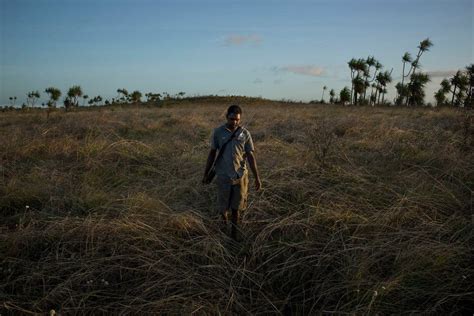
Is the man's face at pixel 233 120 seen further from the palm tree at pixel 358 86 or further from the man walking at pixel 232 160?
the palm tree at pixel 358 86

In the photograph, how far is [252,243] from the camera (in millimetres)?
3441

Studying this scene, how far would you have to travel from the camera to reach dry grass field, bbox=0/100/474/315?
2693 mm

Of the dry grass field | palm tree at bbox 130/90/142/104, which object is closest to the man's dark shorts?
the dry grass field

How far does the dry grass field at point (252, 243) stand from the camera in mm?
2693

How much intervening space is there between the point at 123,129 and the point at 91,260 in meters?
7.50

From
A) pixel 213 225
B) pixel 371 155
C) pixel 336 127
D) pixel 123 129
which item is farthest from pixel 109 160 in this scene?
pixel 336 127

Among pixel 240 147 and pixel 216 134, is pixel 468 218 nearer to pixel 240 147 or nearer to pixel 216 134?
pixel 240 147

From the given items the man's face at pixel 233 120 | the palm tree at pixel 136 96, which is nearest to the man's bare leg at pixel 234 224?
the man's face at pixel 233 120

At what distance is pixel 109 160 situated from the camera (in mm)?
6320

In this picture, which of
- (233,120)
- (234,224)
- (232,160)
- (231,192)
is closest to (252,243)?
(234,224)

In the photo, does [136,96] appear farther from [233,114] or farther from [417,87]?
[233,114]

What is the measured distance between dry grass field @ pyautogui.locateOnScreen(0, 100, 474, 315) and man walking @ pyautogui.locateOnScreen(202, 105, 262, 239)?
1.17 feet

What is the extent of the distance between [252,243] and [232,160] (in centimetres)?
82

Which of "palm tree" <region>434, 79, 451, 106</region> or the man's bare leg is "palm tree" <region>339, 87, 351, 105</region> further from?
the man's bare leg
